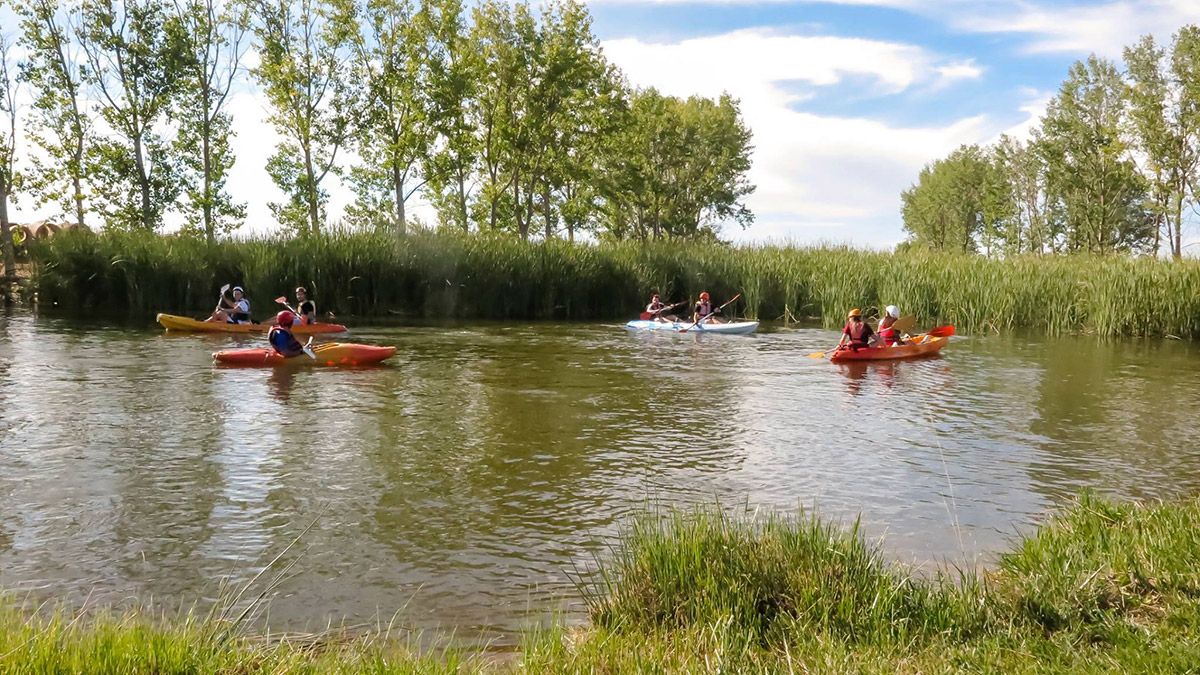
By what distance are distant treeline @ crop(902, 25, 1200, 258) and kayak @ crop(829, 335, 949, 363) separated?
39.7ft

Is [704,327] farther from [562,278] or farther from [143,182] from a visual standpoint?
[143,182]

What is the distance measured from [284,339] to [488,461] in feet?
26.0

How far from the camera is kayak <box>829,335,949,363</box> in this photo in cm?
1777

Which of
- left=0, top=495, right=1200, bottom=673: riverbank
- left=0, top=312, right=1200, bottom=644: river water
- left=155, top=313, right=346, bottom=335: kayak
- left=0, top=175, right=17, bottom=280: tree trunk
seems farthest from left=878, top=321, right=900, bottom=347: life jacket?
left=0, top=175, right=17, bottom=280: tree trunk

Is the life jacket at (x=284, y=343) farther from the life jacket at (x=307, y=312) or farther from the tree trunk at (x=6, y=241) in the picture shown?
the tree trunk at (x=6, y=241)

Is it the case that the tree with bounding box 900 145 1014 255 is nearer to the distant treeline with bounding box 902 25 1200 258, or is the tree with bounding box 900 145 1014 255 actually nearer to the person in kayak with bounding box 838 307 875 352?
the distant treeline with bounding box 902 25 1200 258

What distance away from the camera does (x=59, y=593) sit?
559cm

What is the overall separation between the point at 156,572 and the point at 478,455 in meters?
3.89

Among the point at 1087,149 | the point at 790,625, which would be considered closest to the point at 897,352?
the point at 790,625

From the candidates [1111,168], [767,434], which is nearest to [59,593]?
[767,434]

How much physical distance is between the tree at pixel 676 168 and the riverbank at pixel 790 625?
4795 cm

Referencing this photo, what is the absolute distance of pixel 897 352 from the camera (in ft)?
60.0

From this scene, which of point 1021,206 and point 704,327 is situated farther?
point 1021,206

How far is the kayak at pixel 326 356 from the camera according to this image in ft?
52.3
